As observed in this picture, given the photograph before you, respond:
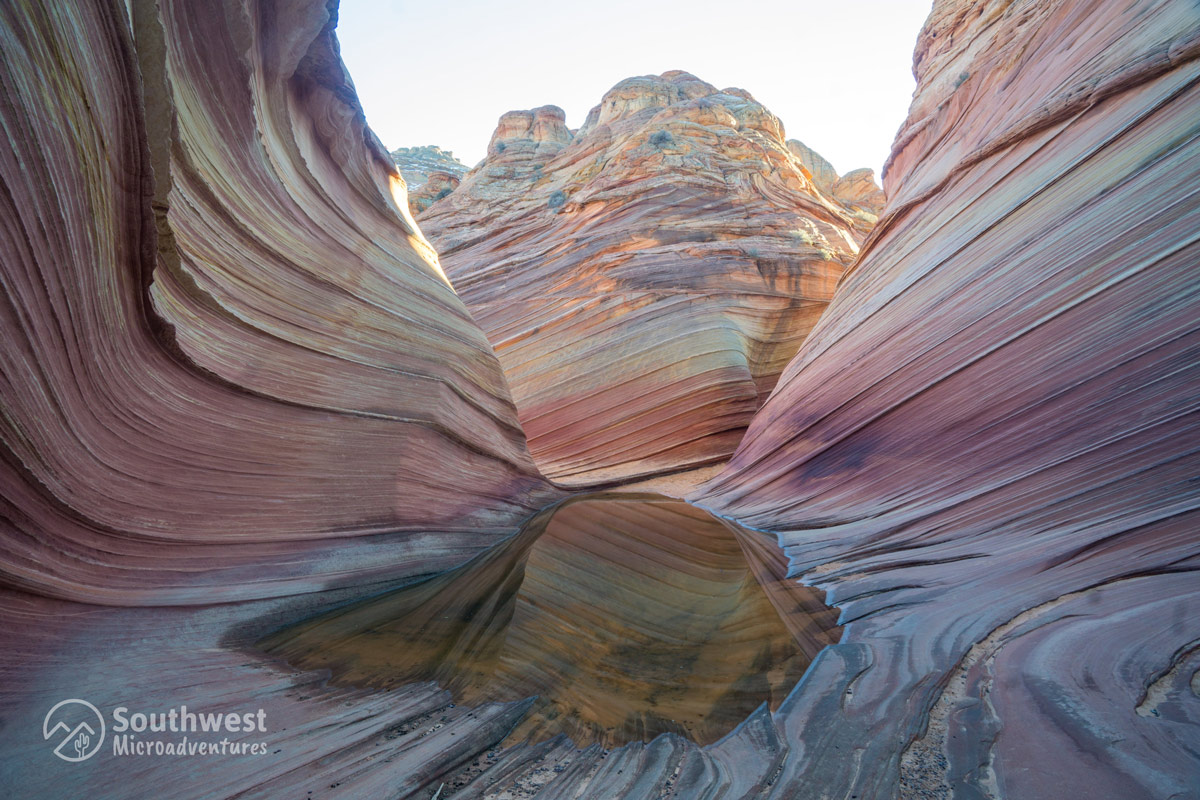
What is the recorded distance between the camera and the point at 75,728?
1.59 m

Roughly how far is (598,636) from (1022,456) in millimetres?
2329

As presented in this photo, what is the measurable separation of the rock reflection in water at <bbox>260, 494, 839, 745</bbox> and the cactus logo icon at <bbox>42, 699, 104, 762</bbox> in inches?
25.1

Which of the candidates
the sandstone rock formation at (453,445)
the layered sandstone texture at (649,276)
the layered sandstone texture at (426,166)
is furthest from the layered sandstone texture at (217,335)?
the layered sandstone texture at (426,166)

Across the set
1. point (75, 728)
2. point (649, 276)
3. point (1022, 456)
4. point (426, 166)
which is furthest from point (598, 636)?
point (426, 166)

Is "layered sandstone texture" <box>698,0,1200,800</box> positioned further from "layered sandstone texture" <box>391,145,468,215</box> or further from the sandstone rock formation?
"layered sandstone texture" <box>391,145,468,215</box>

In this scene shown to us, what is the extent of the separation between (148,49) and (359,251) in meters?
2.23

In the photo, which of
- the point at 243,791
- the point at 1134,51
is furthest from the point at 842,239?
the point at 243,791

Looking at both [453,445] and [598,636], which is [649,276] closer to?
[453,445]

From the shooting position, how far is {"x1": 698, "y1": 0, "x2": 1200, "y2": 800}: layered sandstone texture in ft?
5.08

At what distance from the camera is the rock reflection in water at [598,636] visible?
1896 mm

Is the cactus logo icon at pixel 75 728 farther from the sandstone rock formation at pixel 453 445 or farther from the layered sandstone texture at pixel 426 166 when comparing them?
the layered sandstone texture at pixel 426 166

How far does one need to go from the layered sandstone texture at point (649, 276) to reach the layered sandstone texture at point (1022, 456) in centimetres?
207

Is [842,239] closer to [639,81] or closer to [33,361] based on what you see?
[639,81]

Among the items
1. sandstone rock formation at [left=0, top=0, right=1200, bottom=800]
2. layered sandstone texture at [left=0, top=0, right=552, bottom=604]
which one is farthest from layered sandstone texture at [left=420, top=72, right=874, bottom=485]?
layered sandstone texture at [left=0, top=0, right=552, bottom=604]
